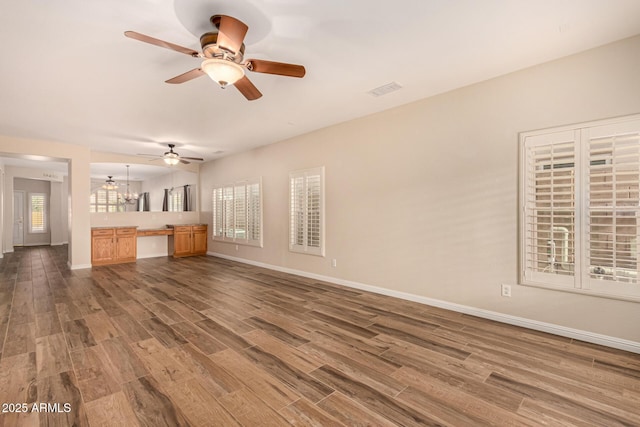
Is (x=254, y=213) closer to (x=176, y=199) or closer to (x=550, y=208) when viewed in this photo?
(x=176, y=199)

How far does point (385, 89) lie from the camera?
12.2 ft

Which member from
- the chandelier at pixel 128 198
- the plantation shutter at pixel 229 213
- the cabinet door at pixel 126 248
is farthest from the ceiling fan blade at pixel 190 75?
the chandelier at pixel 128 198

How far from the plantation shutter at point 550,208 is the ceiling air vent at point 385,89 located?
1.62 m

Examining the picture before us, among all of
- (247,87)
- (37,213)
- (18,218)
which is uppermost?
(247,87)

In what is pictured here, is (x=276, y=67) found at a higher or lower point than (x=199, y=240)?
higher

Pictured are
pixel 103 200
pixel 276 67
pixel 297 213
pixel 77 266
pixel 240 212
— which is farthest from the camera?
pixel 103 200

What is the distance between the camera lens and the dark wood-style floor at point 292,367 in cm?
187

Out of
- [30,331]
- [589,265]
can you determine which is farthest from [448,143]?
[30,331]

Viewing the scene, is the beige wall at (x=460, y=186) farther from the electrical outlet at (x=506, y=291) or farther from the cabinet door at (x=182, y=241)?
the cabinet door at (x=182, y=241)

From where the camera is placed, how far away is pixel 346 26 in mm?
2465

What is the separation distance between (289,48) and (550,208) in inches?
125

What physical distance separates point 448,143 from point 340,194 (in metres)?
1.96

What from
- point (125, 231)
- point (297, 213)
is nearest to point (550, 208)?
point (297, 213)

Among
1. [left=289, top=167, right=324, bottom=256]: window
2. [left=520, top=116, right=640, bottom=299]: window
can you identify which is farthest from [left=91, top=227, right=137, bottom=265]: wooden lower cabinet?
[left=520, top=116, right=640, bottom=299]: window
